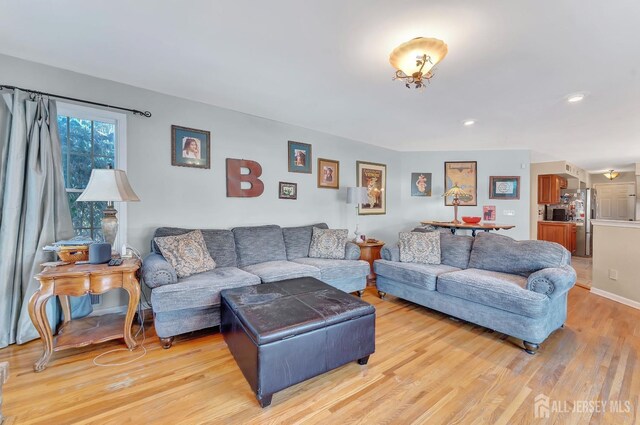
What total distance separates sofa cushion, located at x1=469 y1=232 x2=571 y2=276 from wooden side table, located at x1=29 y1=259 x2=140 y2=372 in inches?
135

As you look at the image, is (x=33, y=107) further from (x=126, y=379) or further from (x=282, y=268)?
(x=282, y=268)

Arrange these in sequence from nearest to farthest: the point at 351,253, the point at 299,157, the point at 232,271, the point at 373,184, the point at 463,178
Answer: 1. the point at 232,271
2. the point at 351,253
3. the point at 299,157
4. the point at 373,184
5. the point at 463,178

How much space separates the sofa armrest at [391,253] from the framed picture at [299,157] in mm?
1652

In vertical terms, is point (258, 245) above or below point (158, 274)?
above

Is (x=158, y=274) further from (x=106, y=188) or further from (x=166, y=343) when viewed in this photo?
(x=106, y=188)

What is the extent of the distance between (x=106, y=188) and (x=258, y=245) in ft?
5.37

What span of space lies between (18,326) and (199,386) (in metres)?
1.72

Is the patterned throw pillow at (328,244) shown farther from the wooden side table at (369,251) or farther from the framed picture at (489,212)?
the framed picture at (489,212)

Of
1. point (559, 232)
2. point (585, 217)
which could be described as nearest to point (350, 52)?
point (559, 232)

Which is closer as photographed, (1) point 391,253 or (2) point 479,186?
(1) point 391,253

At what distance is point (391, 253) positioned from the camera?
3.51 metres

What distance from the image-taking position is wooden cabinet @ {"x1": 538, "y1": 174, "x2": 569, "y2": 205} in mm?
6367

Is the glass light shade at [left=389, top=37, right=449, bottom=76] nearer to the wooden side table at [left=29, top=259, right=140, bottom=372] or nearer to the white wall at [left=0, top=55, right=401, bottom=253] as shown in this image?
the white wall at [left=0, top=55, right=401, bottom=253]

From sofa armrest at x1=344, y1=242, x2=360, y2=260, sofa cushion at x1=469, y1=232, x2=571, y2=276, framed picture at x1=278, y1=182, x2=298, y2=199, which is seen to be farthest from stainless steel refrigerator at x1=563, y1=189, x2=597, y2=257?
framed picture at x1=278, y1=182, x2=298, y2=199
